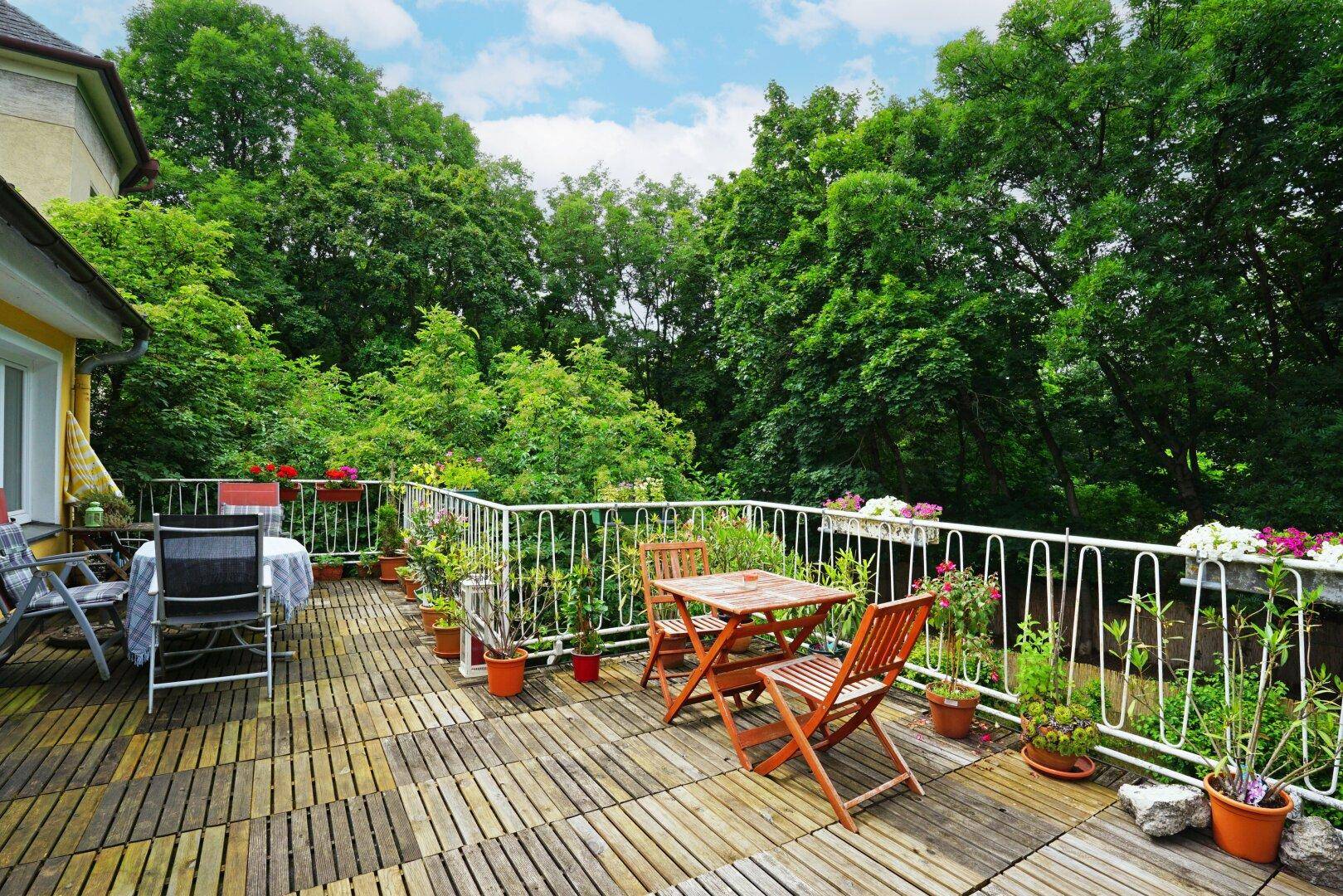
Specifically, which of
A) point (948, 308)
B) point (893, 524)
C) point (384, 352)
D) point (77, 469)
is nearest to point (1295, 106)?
point (948, 308)

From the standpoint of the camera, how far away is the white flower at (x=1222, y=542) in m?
2.70

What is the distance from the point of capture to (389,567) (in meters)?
7.40

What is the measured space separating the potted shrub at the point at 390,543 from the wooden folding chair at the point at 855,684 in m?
5.61

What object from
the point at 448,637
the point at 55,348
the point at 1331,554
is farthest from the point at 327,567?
the point at 1331,554

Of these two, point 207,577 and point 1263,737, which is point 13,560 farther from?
point 1263,737

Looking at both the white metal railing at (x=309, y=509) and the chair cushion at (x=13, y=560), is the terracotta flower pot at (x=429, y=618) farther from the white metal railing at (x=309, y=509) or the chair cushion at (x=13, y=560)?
the white metal railing at (x=309, y=509)

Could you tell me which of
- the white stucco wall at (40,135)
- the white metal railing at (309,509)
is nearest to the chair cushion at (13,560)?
the white metal railing at (309,509)

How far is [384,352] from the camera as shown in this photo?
53.2ft

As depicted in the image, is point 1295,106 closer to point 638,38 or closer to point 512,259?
point 638,38

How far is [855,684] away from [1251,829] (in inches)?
57.3

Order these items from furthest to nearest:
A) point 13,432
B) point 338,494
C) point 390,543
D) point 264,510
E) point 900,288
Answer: point 900,288 → point 390,543 → point 338,494 → point 264,510 → point 13,432

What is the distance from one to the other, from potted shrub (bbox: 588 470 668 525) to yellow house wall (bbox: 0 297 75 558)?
4694mm

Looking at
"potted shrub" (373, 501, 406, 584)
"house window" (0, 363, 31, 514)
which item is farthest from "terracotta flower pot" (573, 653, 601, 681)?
"house window" (0, 363, 31, 514)

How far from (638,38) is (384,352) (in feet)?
31.1
